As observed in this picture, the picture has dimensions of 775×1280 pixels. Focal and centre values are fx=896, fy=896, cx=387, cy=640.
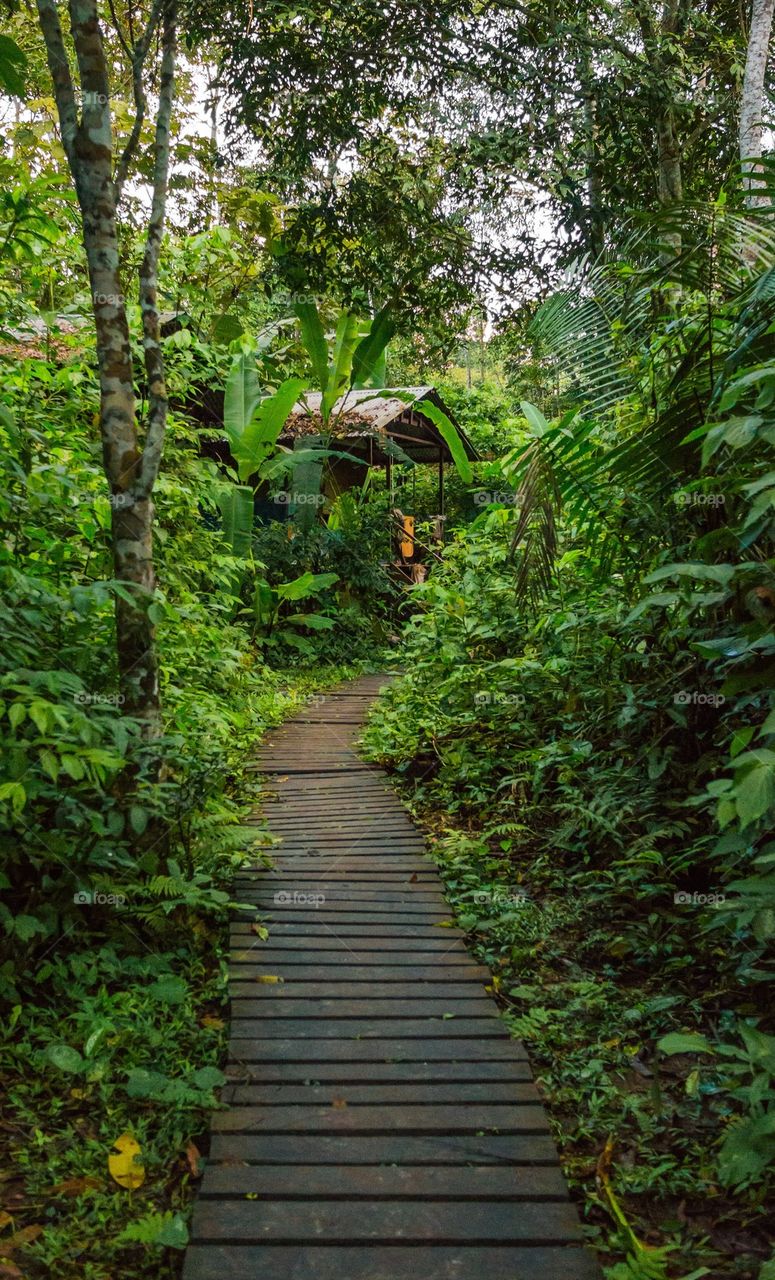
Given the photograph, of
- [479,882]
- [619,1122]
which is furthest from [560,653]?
[619,1122]

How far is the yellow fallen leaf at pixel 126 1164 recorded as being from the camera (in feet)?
8.56

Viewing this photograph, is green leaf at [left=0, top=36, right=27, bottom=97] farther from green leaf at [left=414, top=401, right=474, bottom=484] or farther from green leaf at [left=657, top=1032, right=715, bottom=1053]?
green leaf at [left=414, top=401, right=474, bottom=484]

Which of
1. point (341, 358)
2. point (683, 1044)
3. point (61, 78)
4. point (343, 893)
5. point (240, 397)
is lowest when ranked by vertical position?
point (343, 893)

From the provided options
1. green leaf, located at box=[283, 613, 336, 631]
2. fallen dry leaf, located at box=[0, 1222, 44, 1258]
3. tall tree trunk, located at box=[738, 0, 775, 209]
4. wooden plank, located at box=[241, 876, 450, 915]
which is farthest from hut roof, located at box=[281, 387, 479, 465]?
fallen dry leaf, located at box=[0, 1222, 44, 1258]

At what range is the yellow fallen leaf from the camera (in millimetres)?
2609

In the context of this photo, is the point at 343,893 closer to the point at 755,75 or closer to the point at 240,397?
the point at 240,397

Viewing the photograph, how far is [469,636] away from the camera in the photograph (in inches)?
293

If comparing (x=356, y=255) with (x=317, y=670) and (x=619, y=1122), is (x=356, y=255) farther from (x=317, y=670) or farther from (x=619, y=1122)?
(x=619, y=1122)

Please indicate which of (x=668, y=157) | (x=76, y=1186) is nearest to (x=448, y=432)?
(x=668, y=157)

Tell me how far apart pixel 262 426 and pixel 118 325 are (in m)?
5.56

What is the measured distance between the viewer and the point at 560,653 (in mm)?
6121

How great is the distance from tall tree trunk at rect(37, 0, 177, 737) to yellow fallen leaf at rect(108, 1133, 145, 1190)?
173 cm

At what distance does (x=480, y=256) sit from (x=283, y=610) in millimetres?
5463

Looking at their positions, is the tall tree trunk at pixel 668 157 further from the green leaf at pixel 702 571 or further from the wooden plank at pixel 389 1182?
the wooden plank at pixel 389 1182
